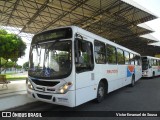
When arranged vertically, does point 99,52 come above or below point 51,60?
above

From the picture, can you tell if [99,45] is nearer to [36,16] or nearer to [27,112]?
[27,112]

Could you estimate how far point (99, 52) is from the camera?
7.68 metres

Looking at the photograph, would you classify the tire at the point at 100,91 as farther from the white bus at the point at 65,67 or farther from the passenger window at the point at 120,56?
the passenger window at the point at 120,56

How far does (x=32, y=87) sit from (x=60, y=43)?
1.97m

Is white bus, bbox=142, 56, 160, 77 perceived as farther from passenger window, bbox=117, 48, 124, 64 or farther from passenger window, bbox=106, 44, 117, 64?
passenger window, bbox=106, 44, 117, 64

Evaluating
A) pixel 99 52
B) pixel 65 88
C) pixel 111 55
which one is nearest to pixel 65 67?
pixel 65 88

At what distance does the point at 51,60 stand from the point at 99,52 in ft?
8.12

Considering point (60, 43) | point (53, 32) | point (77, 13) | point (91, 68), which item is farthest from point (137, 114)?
point (77, 13)

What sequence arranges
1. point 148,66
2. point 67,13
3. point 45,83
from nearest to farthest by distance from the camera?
point 45,83 < point 67,13 < point 148,66

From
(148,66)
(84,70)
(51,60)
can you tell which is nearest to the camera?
(51,60)

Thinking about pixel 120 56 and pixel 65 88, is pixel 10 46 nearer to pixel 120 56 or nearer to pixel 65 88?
pixel 120 56

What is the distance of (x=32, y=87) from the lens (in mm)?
6469

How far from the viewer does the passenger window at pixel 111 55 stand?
8742mm

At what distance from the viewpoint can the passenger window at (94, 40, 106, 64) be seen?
7378mm
